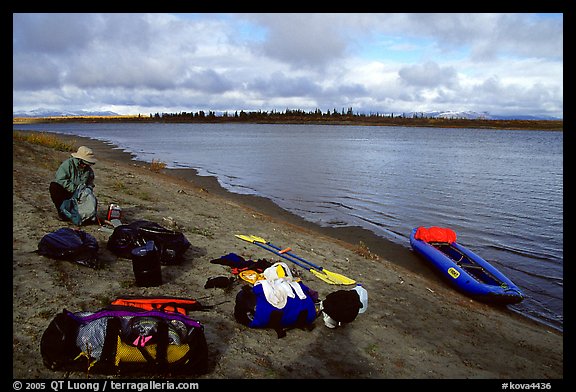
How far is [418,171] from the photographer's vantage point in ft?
92.4

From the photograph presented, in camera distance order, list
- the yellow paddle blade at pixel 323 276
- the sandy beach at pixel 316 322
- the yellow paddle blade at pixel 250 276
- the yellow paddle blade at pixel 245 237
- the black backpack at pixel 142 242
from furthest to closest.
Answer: the yellow paddle blade at pixel 245 237 → the yellow paddle blade at pixel 323 276 → the black backpack at pixel 142 242 → the yellow paddle blade at pixel 250 276 → the sandy beach at pixel 316 322

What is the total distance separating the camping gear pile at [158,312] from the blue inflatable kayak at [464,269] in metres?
3.33

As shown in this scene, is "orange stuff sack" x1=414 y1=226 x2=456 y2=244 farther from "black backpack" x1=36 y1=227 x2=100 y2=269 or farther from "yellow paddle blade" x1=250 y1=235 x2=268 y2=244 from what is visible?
"black backpack" x1=36 y1=227 x2=100 y2=269

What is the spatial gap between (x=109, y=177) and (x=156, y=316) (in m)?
13.0

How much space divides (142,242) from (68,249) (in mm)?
1265

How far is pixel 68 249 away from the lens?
638cm

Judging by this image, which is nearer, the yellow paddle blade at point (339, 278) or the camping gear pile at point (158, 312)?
the camping gear pile at point (158, 312)

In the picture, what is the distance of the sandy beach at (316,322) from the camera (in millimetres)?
4789

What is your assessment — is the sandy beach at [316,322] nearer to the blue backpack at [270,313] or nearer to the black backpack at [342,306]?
the blue backpack at [270,313]

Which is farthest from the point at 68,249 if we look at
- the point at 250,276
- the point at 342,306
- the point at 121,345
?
the point at 342,306

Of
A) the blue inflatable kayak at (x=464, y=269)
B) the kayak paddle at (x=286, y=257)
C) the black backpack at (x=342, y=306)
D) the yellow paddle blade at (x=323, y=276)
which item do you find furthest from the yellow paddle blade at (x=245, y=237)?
the blue inflatable kayak at (x=464, y=269)
